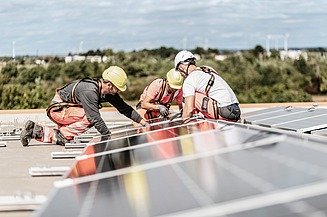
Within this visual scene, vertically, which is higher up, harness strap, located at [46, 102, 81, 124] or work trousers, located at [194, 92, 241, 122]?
harness strap, located at [46, 102, 81, 124]

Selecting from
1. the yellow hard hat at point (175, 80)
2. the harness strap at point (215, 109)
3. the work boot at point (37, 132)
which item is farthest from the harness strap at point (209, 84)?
the work boot at point (37, 132)

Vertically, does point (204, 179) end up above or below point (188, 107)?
above

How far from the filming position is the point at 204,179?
373cm

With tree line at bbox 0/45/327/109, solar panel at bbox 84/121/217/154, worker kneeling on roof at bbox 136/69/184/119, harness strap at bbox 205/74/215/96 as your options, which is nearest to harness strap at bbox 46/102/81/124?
worker kneeling on roof at bbox 136/69/184/119

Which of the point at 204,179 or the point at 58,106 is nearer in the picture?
the point at 204,179

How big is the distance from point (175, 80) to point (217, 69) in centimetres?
2241

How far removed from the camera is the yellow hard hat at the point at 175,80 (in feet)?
35.8

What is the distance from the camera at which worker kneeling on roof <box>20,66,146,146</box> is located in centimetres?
913

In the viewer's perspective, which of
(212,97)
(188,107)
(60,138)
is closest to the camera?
(188,107)

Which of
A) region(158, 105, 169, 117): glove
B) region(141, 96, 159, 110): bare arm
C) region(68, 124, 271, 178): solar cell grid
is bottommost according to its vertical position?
region(158, 105, 169, 117): glove

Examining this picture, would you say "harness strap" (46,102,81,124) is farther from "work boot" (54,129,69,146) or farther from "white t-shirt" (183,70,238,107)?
"white t-shirt" (183,70,238,107)

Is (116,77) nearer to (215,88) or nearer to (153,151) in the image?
(215,88)

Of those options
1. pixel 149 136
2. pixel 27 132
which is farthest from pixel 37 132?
pixel 149 136

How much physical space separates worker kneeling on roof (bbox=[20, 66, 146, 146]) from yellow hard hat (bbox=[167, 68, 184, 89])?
1.14 meters
